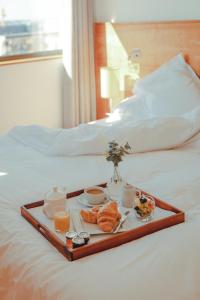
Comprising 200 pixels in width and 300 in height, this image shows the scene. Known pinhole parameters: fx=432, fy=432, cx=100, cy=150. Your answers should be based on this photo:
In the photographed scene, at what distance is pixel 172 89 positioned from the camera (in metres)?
3.41

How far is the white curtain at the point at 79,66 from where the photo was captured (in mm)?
4301

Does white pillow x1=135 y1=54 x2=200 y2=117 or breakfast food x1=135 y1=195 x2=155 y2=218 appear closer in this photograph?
breakfast food x1=135 y1=195 x2=155 y2=218

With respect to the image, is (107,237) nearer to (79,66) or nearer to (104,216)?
(104,216)

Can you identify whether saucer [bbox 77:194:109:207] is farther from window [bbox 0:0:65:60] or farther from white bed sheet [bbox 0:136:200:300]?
window [bbox 0:0:65:60]

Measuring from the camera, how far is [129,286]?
1.46 m

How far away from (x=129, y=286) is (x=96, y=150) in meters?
1.42

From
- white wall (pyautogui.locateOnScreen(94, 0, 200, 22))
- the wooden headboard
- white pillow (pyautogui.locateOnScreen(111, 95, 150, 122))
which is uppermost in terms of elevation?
white wall (pyautogui.locateOnScreen(94, 0, 200, 22))

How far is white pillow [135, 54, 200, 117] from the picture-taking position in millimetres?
3291

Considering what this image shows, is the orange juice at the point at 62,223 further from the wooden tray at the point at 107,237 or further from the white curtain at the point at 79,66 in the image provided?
the white curtain at the point at 79,66

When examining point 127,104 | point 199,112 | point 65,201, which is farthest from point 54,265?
point 127,104

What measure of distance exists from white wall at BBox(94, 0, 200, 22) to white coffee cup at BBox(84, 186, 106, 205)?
2091 millimetres

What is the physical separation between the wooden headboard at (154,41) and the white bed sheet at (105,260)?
157 cm

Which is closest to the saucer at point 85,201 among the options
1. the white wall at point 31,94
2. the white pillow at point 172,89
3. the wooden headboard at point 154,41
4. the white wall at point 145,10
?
the white pillow at point 172,89

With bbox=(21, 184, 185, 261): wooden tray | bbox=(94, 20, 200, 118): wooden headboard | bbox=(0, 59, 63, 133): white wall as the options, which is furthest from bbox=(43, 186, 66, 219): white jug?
bbox=(0, 59, 63, 133): white wall
